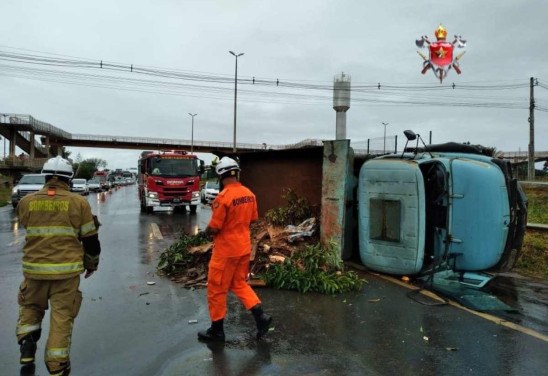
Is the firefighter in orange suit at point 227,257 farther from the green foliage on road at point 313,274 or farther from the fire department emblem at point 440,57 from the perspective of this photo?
the fire department emblem at point 440,57

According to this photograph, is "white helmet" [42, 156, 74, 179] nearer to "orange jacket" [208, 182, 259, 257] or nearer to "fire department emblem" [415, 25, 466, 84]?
"orange jacket" [208, 182, 259, 257]

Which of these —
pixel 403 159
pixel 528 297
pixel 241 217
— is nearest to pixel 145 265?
pixel 241 217

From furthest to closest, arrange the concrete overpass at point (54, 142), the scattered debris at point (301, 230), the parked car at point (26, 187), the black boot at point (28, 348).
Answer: the concrete overpass at point (54, 142)
the parked car at point (26, 187)
the scattered debris at point (301, 230)
the black boot at point (28, 348)

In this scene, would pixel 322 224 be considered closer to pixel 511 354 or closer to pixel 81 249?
pixel 511 354

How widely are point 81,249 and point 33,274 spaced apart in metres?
0.39

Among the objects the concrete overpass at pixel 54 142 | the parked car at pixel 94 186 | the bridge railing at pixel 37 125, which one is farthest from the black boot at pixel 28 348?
the bridge railing at pixel 37 125

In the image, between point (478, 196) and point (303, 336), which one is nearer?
point (303, 336)

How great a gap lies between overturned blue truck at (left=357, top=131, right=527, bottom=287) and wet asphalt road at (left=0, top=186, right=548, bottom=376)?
2.03 feet

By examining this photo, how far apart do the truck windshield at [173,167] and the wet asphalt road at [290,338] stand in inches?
504

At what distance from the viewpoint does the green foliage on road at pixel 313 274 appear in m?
6.20

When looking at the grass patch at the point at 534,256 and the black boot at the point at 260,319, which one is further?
the grass patch at the point at 534,256

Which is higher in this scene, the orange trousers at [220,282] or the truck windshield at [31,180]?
the truck windshield at [31,180]

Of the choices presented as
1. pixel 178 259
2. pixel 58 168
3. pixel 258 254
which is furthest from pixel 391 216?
pixel 58 168

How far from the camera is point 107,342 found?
173 inches
